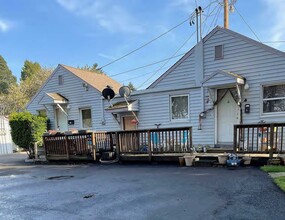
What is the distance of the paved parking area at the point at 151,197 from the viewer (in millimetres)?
3322

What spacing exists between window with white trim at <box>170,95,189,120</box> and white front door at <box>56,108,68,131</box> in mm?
6531

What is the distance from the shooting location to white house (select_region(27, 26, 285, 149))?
26.2ft

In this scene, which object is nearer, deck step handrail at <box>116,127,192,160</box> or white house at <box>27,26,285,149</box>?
deck step handrail at <box>116,127,192,160</box>

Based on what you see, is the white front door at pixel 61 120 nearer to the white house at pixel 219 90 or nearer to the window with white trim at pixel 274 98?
the white house at pixel 219 90

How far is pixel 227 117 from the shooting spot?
28.7 ft

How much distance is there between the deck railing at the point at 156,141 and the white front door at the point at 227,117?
6.61 ft

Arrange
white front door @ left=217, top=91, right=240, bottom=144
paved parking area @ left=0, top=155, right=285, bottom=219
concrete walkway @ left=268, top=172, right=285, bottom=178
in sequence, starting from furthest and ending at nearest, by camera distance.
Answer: white front door @ left=217, top=91, right=240, bottom=144 → concrete walkway @ left=268, top=172, right=285, bottom=178 → paved parking area @ left=0, top=155, right=285, bottom=219

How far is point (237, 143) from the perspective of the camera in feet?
23.4

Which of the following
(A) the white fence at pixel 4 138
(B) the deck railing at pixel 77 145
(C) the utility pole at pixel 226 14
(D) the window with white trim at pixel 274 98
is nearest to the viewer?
(D) the window with white trim at pixel 274 98

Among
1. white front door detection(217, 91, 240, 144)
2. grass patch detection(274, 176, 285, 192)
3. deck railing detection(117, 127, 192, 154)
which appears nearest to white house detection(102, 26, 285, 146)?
white front door detection(217, 91, 240, 144)

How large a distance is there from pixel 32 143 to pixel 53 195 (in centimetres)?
701

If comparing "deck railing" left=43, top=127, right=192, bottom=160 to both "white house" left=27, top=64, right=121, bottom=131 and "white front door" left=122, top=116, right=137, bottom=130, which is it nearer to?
"white front door" left=122, top=116, right=137, bottom=130

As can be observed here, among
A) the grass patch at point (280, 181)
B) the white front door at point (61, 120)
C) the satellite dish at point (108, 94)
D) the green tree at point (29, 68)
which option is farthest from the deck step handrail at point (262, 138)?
the green tree at point (29, 68)

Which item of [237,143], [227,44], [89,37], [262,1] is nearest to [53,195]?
[237,143]
